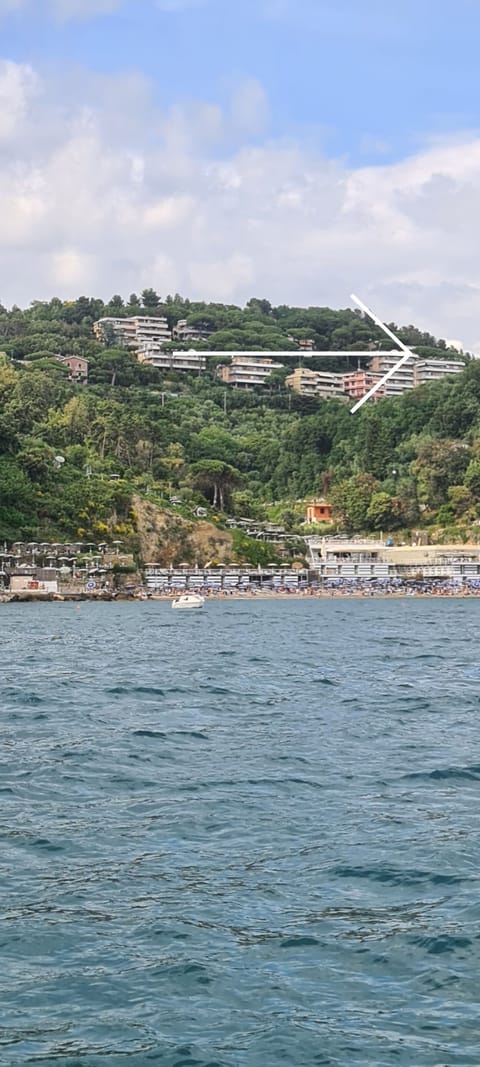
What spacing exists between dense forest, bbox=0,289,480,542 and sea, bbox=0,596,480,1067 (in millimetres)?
88585

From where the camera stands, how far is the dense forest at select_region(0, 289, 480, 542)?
119000 mm

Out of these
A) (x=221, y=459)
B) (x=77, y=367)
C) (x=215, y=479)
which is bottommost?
(x=215, y=479)

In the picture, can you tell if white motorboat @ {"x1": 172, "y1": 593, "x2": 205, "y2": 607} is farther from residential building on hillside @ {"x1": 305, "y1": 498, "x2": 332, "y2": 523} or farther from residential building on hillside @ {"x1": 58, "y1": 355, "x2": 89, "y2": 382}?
residential building on hillside @ {"x1": 58, "y1": 355, "x2": 89, "y2": 382}

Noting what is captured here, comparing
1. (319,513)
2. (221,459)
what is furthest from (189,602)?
(221,459)

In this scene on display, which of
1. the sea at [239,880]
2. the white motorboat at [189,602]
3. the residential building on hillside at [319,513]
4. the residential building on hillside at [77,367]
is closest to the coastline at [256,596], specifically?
the white motorboat at [189,602]

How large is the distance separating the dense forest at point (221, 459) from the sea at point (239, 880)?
88585mm

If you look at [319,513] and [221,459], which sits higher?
[221,459]

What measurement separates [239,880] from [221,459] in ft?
467

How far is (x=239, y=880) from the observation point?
1405cm

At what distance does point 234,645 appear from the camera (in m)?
51.0

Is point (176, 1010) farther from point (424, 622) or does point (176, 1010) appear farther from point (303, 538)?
point (303, 538)

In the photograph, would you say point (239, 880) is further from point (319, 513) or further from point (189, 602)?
point (319, 513)

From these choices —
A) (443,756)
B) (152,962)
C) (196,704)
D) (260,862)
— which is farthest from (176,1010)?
(196,704)

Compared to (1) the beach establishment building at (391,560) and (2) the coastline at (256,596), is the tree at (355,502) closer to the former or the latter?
(1) the beach establishment building at (391,560)
